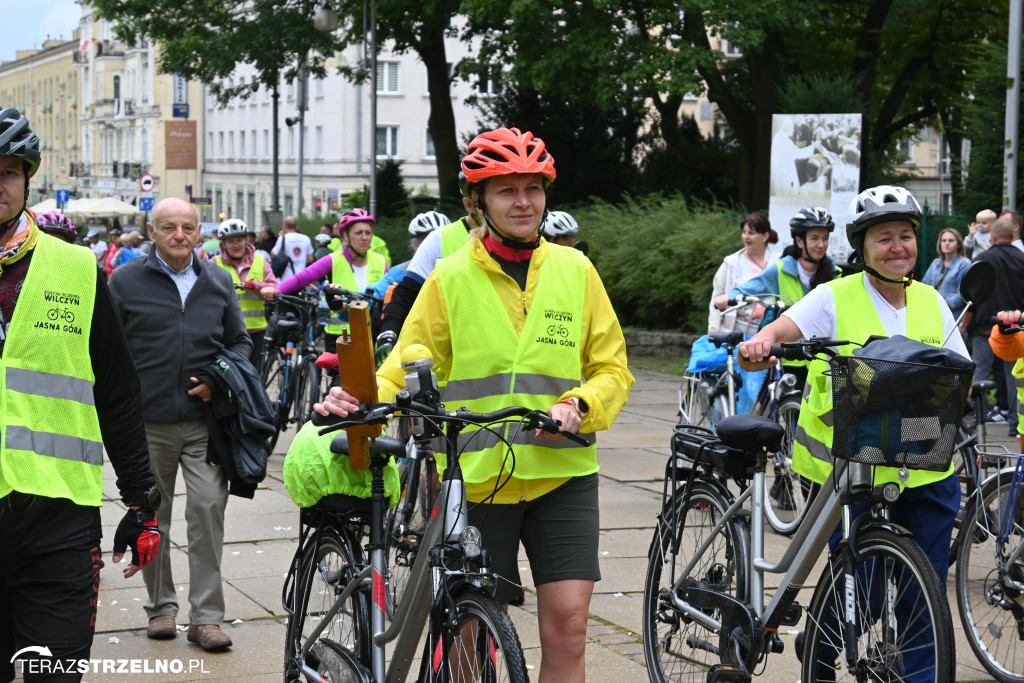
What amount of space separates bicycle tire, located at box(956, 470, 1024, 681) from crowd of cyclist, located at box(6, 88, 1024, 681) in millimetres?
1252

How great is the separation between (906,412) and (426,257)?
351 cm

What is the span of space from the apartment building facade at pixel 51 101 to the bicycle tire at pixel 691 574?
110 metres

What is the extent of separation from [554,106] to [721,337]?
2123 centimetres

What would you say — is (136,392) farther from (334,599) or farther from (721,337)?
(721,337)

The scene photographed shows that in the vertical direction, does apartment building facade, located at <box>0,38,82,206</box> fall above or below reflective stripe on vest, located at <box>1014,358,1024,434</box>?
above

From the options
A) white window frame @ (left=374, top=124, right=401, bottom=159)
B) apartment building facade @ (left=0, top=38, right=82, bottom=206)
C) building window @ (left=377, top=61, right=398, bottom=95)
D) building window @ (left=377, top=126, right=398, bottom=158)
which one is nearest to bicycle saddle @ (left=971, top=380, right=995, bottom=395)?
building window @ (left=377, top=61, right=398, bottom=95)

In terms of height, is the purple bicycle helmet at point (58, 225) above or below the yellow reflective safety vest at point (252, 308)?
above

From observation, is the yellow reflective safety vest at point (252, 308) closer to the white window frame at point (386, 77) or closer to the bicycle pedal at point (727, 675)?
the bicycle pedal at point (727, 675)

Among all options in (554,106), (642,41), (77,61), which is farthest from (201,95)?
(642,41)

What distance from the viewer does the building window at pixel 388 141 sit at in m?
67.6

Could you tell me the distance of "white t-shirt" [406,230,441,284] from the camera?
283 inches

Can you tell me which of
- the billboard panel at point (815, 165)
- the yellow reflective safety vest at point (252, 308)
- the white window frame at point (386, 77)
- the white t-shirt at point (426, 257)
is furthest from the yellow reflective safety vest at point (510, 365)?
the white window frame at point (386, 77)

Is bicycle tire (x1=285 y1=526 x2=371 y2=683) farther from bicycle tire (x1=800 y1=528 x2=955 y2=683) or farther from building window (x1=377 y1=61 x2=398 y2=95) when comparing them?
building window (x1=377 y1=61 x2=398 y2=95)

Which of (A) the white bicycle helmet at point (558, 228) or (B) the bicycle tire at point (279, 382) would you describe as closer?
(A) the white bicycle helmet at point (558, 228)
